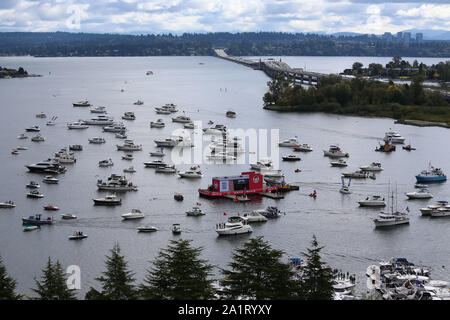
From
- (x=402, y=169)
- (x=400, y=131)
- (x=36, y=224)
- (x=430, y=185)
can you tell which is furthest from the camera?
(x=400, y=131)


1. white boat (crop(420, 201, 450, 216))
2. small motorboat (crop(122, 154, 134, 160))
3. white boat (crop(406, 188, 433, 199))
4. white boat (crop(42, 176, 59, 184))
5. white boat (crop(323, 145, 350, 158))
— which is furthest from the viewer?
white boat (crop(323, 145, 350, 158))

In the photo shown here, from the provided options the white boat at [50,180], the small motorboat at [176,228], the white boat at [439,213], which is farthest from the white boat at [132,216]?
the white boat at [439,213]

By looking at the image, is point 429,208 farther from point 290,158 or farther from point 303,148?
point 303,148

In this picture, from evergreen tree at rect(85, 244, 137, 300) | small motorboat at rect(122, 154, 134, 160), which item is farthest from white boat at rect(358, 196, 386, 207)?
evergreen tree at rect(85, 244, 137, 300)

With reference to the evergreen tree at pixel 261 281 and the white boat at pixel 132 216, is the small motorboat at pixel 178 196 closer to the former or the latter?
the white boat at pixel 132 216

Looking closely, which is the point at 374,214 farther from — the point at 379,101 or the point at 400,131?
the point at 379,101

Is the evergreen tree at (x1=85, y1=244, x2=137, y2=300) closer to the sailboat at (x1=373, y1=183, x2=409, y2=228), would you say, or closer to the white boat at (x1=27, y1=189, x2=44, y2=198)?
the sailboat at (x1=373, y1=183, x2=409, y2=228)
